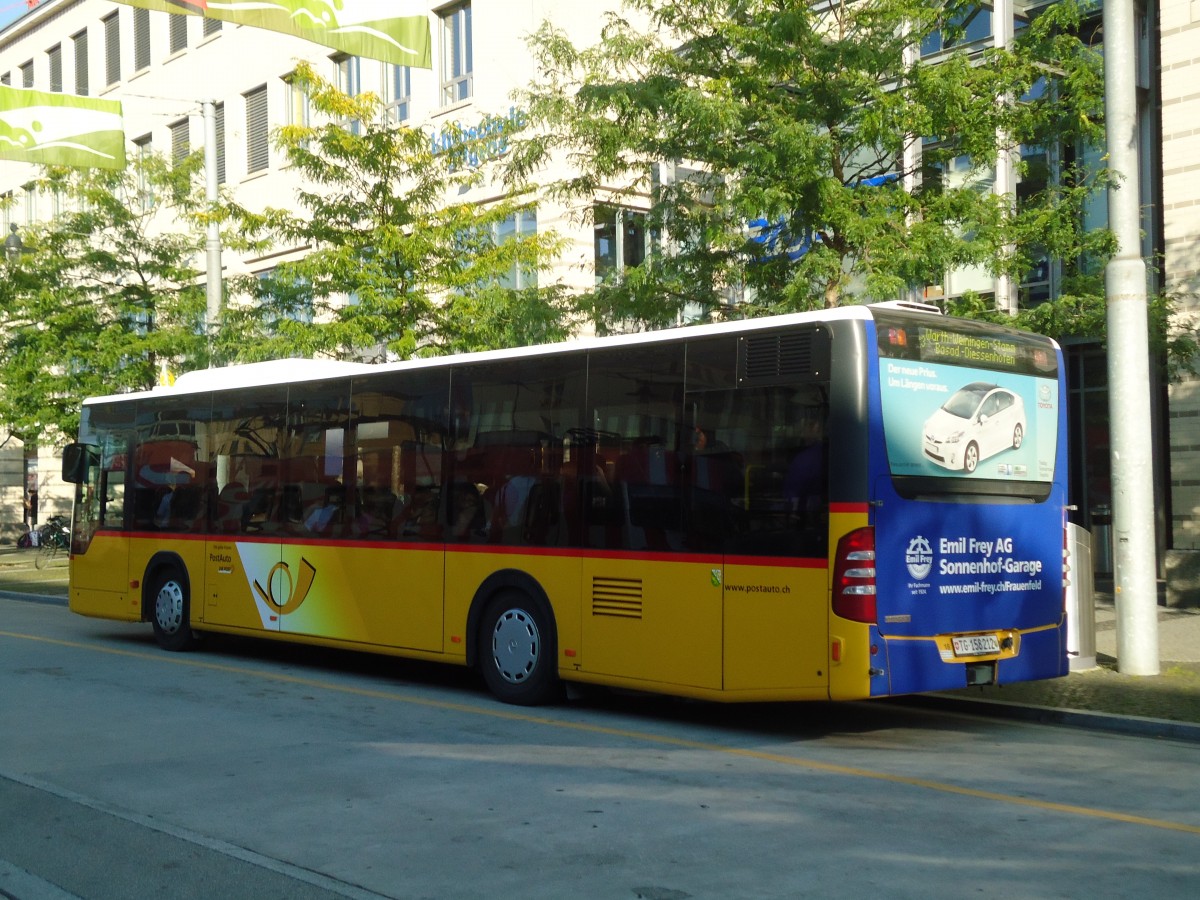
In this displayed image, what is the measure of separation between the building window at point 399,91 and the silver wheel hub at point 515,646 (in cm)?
2040

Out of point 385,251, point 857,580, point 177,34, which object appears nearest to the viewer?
point 857,580

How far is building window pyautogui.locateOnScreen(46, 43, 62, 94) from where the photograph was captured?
4516 cm

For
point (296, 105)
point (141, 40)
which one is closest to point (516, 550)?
point (296, 105)

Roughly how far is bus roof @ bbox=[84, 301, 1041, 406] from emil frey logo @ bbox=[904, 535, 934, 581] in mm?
1514

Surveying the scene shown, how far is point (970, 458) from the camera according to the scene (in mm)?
9805

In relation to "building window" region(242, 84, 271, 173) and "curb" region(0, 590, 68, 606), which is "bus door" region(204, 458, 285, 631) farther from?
"building window" region(242, 84, 271, 173)

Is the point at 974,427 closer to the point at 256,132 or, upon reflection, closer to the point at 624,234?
the point at 624,234

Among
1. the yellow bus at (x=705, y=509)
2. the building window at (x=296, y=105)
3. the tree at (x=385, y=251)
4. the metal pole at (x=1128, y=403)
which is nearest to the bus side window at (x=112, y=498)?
the yellow bus at (x=705, y=509)

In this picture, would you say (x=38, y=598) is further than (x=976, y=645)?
Yes

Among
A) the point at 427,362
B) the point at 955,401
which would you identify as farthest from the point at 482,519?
the point at 955,401

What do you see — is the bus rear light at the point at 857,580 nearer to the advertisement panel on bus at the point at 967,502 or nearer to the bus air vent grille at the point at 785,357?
the advertisement panel on bus at the point at 967,502

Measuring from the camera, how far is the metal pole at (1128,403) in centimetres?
1223

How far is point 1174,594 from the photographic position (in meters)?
18.0

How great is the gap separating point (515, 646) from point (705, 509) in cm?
238
